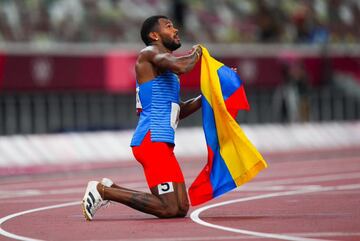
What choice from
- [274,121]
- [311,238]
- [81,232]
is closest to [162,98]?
[81,232]

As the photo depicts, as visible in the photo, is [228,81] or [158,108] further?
[228,81]

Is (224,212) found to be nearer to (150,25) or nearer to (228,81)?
(228,81)

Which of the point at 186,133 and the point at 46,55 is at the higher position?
the point at 46,55

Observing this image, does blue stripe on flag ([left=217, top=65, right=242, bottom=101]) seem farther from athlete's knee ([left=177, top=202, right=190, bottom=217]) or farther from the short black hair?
athlete's knee ([left=177, top=202, right=190, bottom=217])

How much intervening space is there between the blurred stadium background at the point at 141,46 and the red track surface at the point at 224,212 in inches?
155

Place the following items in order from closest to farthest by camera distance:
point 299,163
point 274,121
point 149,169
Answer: point 149,169 → point 299,163 → point 274,121

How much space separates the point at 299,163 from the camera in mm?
22906

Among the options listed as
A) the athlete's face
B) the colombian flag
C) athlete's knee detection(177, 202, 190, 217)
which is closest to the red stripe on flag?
the colombian flag

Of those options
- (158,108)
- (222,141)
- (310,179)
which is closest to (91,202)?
(158,108)

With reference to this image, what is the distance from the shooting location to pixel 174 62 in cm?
1216

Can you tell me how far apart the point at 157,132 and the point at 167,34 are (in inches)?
40.6

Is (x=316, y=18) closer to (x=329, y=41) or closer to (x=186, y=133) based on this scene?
(x=329, y=41)

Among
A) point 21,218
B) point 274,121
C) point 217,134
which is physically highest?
point 217,134

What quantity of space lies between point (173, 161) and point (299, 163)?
35.8 ft
